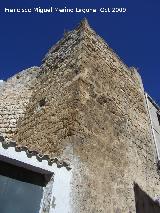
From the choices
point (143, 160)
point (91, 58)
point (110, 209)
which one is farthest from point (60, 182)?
point (91, 58)

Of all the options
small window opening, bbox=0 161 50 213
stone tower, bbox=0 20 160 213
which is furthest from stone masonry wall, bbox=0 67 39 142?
small window opening, bbox=0 161 50 213

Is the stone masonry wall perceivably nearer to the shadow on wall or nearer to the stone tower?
the stone tower

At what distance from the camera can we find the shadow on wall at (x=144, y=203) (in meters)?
6.76

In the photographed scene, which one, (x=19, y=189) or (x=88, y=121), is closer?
(x=19, y=189)

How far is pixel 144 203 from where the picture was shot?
702cm

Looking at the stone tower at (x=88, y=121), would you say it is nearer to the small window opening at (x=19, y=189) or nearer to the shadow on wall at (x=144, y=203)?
the shadow on wall at (x=144, y=203)

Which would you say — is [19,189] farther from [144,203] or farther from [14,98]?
[14,98]

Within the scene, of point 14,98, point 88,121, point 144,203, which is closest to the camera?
point 88,121

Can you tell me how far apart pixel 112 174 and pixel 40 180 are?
59.3 inches

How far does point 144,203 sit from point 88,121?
2181 mm

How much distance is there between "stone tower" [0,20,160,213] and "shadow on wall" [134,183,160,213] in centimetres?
20

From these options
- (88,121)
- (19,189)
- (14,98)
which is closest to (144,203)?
(88,121)

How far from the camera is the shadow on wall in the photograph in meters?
6.76

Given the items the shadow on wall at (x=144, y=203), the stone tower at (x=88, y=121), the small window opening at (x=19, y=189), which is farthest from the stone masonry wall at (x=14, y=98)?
the shadow on wall at (x=144, y=203)
